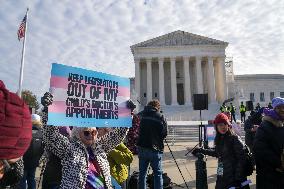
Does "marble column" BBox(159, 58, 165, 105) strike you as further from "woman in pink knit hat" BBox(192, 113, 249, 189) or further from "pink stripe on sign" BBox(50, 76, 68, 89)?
"pink stripe on sign" BBox(50, 76, 68, 89)

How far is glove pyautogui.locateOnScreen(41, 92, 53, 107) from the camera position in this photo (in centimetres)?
296

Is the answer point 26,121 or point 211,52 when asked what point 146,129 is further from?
point 211,52

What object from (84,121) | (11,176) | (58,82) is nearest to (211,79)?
(84,121)

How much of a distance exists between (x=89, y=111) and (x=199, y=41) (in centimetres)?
5304

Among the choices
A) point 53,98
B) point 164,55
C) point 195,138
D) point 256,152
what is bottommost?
point 195,138

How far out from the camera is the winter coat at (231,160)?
421 centimetres

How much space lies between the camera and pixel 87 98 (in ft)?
11.6

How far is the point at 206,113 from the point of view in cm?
4653

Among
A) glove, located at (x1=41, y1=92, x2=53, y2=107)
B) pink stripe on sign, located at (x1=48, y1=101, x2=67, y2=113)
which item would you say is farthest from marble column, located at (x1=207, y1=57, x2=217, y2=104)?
glove, located at (x1=41, y1=92, x2=53, y2=107)

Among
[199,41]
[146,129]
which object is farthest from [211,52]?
[146,129]

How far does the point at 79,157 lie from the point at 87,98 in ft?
2.50

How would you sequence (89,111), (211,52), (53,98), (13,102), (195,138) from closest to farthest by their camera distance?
(13,102), (53,98), (89,111), (195,138), (211,52)

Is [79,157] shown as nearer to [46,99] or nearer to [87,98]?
[46,99]

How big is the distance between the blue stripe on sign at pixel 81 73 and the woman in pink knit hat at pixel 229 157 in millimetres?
1653
